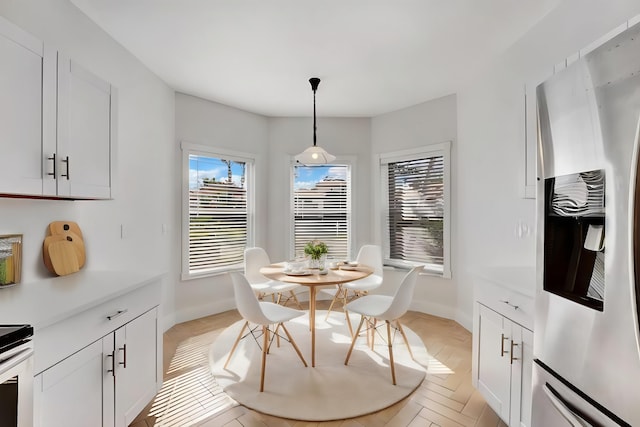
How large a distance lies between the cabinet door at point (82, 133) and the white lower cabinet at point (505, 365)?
2506mm

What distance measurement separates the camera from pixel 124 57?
8.74ft

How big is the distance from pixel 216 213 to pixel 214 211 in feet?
0.12

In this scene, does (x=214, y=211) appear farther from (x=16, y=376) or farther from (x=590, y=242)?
(x=590, y=242)

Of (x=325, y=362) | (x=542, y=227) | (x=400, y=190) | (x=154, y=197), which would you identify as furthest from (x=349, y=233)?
(x=542, y=227)

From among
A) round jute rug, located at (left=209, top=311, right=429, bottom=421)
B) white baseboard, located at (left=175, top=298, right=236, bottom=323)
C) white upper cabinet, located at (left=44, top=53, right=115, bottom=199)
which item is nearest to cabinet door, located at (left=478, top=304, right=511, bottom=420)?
round jute rug, located at (left=209, top=311, right=429, bottom=421)

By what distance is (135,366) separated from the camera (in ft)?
5.65

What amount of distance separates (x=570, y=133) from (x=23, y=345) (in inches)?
77.6

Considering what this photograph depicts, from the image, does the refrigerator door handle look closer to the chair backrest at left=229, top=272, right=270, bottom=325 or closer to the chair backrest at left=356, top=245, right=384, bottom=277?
the chair backrest at left=229, top=272, right=270, bottom=325

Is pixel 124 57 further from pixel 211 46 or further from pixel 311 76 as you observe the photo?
pixel 311 76

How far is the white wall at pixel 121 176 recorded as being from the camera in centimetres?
180

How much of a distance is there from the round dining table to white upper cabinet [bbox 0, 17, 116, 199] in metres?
1.45

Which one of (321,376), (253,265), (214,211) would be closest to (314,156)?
(253,265)

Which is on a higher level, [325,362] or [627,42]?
[627,42]

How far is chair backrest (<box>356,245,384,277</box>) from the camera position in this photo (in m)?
3.64
